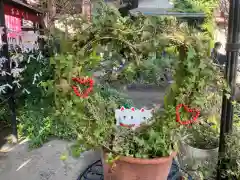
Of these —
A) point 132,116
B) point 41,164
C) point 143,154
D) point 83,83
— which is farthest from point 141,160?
point 41,164

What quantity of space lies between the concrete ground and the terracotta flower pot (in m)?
1.01

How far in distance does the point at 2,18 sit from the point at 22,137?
129 centimetres

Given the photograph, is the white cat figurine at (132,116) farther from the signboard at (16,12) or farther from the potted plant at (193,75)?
the signboard at (16,12)

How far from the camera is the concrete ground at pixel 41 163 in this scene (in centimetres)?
215

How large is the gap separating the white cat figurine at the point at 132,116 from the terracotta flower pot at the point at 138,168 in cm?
18

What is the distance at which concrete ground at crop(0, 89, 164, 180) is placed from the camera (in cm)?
215

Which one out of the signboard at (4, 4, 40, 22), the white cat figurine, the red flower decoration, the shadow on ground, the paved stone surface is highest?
the signboard at (4, 4, 40, 22)

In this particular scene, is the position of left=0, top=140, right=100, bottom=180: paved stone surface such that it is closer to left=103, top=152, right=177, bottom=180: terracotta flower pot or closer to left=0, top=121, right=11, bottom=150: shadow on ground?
left=0, top=121, right=11, bottom=150: shadow on ground

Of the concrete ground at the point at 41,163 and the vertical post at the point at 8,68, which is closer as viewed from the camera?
the concrete ground at the point at 41,163

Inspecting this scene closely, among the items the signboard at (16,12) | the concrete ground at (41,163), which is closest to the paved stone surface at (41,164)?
the concrete ground at (41,163)

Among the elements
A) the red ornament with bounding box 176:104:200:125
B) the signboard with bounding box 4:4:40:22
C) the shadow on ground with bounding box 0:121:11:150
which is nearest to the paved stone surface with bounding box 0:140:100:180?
the shadow on ground with bounding box 0:121:11:150

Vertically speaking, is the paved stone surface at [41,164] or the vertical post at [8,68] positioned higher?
the vertical post at [8,68]

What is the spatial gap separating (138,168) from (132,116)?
0.25 meters

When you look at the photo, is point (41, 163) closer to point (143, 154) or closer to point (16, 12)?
point (143, 154)
